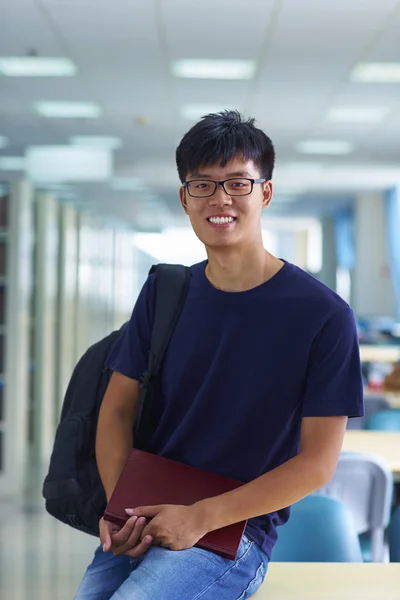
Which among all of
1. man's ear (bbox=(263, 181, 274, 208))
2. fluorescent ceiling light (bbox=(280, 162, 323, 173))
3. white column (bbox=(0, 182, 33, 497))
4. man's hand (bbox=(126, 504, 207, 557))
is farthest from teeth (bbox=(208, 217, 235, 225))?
fluorescent ceiling light (bbox=(280, 162, 323, 173))

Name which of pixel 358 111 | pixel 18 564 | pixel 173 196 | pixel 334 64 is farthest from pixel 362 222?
pixel 18 564

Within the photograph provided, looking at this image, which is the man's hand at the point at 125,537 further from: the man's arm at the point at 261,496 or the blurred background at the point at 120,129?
the blurred background at the point at 120,129

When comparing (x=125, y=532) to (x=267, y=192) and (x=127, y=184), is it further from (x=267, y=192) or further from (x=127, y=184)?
(x=127, y=184)

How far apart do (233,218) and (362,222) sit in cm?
1341

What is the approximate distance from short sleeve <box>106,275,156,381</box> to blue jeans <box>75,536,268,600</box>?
1.19ft

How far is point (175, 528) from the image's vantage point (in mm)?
1484

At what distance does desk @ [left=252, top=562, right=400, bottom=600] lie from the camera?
5.56 feet

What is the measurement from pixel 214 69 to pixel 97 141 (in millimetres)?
3643

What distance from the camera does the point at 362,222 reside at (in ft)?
48.2

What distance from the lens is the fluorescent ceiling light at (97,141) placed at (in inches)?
384

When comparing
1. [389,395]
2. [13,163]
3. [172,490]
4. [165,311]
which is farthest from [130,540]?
[13,163]

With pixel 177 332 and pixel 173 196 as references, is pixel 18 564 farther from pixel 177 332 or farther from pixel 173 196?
pixel 173 196

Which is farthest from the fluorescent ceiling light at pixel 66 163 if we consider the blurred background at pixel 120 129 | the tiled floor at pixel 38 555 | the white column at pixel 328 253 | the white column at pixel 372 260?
the white column at pixel 328 253

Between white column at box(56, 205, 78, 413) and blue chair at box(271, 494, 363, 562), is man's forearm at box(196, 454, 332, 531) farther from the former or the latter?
white column at box(56, 205, 78, 413)
